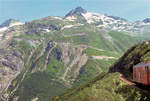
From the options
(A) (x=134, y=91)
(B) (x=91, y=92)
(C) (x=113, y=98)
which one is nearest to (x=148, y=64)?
(A) (x=134, y=91)

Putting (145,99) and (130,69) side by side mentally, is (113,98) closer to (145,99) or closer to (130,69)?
(145,99)

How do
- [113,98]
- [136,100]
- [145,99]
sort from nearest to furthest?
[145,99], [136,100], [113,98]

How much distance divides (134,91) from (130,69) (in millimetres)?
39667

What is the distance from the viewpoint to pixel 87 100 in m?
34.9

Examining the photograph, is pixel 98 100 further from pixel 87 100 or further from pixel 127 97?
pixel 127 97

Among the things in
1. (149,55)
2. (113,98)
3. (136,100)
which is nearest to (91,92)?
(113,98)

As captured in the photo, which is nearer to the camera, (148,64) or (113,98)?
(148,64)

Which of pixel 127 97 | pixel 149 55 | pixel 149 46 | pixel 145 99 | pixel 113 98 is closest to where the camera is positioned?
pixel 145 99

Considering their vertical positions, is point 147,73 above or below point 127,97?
above

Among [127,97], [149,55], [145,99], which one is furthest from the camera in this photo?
[149,55]

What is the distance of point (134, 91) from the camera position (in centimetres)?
3359

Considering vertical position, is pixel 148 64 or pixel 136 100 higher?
pixel 148 64

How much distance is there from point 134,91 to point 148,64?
7.63m

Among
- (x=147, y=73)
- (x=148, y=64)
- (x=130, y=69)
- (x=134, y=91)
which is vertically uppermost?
(x=148, y=64)
